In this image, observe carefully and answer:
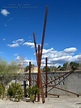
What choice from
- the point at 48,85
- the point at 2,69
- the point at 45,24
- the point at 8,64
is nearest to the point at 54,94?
the point at 48,85

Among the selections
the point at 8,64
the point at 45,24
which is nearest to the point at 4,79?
the point at 8,64

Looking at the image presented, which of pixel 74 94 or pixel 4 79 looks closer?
pixel 74 94

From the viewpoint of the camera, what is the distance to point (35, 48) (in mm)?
15570

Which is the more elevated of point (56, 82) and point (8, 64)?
point (8, 64)

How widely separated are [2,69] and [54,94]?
12245 millimetres

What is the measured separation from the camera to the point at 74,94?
18.4 m

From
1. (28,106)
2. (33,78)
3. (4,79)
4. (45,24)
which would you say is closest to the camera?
(28,106)

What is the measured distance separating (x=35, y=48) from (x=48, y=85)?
4807 millimetres

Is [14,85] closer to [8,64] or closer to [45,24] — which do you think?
[45,24]

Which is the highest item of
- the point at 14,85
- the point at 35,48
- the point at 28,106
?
the point at 35,48

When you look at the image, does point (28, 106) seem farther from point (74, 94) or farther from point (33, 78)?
point (33, 78)

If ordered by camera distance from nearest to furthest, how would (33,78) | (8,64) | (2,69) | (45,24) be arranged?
(45,24) → (33,78) → (2,69) → (8,64)

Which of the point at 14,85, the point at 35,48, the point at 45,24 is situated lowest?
the point at 14,85

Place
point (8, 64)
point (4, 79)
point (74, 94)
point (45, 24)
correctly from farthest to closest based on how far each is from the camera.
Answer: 1. point (8, 64)
2. point (4, 79)
3. point (74, 94)
4. point (45, 24)
